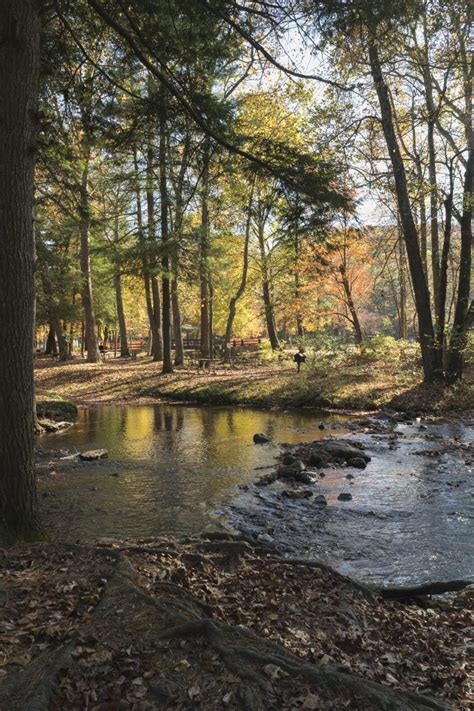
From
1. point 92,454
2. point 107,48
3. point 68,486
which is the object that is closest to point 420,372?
point 92,454

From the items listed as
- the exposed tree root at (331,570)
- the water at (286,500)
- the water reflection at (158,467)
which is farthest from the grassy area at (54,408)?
the exposed tree root at (331,570)

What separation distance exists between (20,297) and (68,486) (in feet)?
15.3

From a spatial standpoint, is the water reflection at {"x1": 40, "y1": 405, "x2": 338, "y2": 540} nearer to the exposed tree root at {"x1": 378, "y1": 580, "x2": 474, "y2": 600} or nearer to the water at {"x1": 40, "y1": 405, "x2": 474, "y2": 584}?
the water at {"x1": 40, "y1": 405, "x2": 474, "y2": 584}

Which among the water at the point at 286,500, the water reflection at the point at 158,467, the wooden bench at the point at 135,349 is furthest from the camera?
the wooden bench at the point at 135,349

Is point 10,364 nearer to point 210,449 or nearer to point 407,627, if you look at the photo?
point 407,627

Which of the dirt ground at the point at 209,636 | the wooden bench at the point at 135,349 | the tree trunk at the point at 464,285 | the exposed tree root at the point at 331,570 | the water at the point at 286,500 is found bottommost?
the water at the point at 286,500

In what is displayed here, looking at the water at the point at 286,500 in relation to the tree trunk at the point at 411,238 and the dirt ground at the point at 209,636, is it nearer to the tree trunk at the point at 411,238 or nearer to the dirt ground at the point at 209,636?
the dirt ground at the point at 209,636

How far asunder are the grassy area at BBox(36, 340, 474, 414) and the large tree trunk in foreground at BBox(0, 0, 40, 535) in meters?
10.9

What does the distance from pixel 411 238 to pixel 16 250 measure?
1350 centimetres

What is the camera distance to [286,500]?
7965mm

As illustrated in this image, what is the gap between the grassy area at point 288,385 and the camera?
1596cm

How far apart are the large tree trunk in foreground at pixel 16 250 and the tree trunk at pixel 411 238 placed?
1204 cm

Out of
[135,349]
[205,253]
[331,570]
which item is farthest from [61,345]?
[331,570]

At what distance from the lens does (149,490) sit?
855 centimetres
